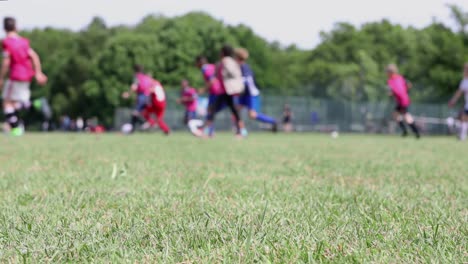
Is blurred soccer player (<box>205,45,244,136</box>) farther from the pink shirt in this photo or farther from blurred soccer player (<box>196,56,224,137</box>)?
blurred soccer player (<box>196,56,224,137</box>)

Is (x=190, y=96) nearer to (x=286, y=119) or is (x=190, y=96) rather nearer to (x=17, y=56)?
(x=17, y=56)

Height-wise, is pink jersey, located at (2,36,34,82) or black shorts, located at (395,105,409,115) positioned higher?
pink jersey, located at (2,36,34,82)

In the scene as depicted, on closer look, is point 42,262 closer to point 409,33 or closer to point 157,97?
point 157,97

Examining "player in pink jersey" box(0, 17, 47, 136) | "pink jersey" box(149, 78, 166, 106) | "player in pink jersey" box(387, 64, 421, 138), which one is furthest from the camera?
"player in pink jersey" box(387, 64, 421, 138)

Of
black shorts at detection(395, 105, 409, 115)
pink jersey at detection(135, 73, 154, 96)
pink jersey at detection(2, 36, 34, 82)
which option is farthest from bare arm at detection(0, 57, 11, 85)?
black shorts at detection(395, 105, 409, 115)

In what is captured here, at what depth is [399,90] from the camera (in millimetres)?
19109

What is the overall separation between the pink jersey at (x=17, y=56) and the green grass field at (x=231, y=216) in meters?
7.91

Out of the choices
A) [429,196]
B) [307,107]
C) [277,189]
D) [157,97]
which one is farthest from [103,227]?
[307,107]

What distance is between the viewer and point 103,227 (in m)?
2.94

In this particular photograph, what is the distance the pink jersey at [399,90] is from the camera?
19.1 metres

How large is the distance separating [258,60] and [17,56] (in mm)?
53921

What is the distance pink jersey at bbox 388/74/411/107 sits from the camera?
19062 mm

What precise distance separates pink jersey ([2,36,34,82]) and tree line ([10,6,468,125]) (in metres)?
35.3

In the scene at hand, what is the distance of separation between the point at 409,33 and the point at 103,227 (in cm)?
7030
